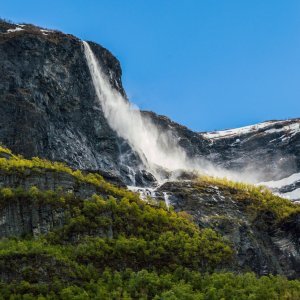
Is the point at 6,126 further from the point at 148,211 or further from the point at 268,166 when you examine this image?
the point at 268,166

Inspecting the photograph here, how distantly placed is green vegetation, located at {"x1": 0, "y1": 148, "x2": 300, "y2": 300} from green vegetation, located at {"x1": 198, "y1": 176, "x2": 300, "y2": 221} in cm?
2245

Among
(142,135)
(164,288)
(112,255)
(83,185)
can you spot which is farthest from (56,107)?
(164,288)

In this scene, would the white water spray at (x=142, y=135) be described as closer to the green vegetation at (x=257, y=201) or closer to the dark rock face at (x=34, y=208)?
the green vegetation at (x=257, y=201)

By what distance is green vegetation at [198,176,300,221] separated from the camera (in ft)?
388

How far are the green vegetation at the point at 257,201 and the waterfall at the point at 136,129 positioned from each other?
25678 millimetres

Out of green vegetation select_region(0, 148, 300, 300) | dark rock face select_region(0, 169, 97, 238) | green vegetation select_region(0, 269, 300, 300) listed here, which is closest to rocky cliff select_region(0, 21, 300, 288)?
dark rock face select_region(0, 169, 97, 238)

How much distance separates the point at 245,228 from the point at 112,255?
115 feet

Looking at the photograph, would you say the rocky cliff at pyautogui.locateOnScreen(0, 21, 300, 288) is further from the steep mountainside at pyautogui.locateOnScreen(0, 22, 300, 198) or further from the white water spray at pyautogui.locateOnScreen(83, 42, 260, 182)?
the white water spray at pyautogui.locateOnScreen(83, 42, 260, 182)

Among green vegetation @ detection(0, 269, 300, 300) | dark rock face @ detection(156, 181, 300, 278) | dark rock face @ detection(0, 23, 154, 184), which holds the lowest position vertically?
green vegetation @ detection(0, 269, 300, 300)

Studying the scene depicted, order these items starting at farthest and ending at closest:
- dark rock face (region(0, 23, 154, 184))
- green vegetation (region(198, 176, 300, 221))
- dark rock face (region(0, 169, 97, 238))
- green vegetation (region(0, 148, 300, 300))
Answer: dark rock face (region(0, 23, 154, 184)), green vegetation (region(198, 176, 300, 221)), dark rock face (region(0, 169, 97, 238)), green vegetation (region(0, 148, 300, 300))

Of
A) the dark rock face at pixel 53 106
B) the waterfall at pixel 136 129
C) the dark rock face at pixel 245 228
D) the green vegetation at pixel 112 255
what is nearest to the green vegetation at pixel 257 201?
the dark rock face at pixel 245 228

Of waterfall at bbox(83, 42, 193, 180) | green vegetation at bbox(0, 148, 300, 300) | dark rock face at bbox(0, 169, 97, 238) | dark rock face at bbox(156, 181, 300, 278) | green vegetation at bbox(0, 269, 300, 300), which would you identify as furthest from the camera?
waterfall at bbox(83, 42, 193, 180)

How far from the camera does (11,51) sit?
134750 mm

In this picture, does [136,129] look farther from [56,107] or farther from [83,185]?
[83,185]
